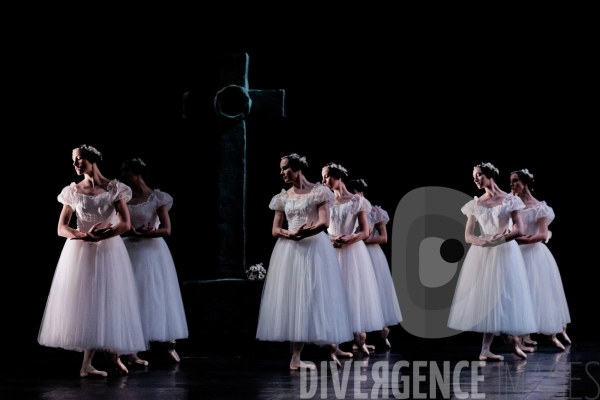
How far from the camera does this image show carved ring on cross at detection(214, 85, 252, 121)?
6828mm

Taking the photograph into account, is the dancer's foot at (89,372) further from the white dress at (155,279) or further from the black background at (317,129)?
the black background at (317,129)

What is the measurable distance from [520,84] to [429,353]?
2771mm

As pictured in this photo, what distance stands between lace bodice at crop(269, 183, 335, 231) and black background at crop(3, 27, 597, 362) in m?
1.73

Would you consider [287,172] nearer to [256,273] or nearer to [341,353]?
[256,273]

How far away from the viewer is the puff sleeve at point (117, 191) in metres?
5.51

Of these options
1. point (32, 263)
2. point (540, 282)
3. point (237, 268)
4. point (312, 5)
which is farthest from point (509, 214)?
point (32, 263)

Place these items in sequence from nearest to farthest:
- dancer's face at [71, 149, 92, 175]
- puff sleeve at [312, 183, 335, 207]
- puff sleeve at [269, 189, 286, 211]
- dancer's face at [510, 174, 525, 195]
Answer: dancer's face at [71, 149, 92, 175] → puff sleeve at [312, 183, 335, 207] → puff sleeve at [269, 189, 286, 211] → dancer's face at [510, 174, 525, 195]

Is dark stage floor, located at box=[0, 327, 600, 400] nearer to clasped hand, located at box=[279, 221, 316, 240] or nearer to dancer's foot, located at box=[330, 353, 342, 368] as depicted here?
dancer's foot, located at box=[330, 353, 342, 368]

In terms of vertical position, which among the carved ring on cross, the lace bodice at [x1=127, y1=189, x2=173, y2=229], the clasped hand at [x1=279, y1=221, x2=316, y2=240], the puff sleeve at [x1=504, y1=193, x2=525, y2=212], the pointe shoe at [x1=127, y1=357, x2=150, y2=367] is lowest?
the pointe shoe at [x1=127, y1=357, x2=150, y2=367]

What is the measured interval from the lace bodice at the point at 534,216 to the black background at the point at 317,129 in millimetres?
1498

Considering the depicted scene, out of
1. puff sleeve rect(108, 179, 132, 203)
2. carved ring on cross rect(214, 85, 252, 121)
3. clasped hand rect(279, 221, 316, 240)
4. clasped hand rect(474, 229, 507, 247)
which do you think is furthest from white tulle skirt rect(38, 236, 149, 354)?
clasped hand rect(474, 229, 507, 247)

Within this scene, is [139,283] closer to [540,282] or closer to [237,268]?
[237,268]

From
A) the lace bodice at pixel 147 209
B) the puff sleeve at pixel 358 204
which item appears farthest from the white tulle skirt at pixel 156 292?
the puff sleeve at pixel 358 204

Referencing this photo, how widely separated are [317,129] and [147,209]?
112 inches
